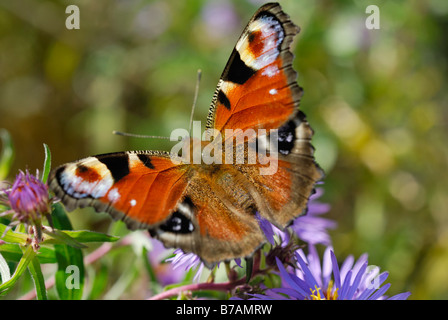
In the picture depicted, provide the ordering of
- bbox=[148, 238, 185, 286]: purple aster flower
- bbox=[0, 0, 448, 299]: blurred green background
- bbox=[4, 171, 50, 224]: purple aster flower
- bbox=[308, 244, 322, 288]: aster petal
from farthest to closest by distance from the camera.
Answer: bbox=[0, 0, 448, 299]: blurred green background
bbox=[148, 238, 185, 286]: purple aster flower
bbox=[308, 244, 322, 288]: aster petal
bbox=[4, 171, 50, 224]: purple aster flower

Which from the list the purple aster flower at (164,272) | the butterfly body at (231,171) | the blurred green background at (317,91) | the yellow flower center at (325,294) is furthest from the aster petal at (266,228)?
the blurred green background at (317,91)

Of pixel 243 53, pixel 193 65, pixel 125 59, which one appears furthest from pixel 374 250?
pixel 125 59

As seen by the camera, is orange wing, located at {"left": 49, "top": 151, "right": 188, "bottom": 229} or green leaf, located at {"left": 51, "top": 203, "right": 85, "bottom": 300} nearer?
orange wing, located at {"left": 49, "top": 151, "right": 188, "bottom": 229}

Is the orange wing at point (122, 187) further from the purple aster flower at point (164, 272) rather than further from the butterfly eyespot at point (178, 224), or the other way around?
the purple aster flower at point (164, 272)

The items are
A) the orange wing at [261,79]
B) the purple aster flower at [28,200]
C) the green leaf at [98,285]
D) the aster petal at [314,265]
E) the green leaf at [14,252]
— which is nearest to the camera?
the purple aster flower at [28,200]

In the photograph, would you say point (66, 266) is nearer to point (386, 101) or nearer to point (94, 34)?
point (386, 101)

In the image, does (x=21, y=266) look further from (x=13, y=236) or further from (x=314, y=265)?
(x=314, y=265)

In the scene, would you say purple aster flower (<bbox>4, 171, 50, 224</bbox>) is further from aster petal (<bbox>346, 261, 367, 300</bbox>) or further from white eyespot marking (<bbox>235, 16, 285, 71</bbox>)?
aster petal (<bbox>346, 261, 367, 300</bbox>)

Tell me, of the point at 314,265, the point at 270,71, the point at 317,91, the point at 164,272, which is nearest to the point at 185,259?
the point at 314,265

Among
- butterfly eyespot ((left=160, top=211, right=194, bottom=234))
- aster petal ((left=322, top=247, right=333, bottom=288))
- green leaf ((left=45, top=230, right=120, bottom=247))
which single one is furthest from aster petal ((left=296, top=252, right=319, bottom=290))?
green leaf ((left=45, top=230, right=120, bottom=247))
